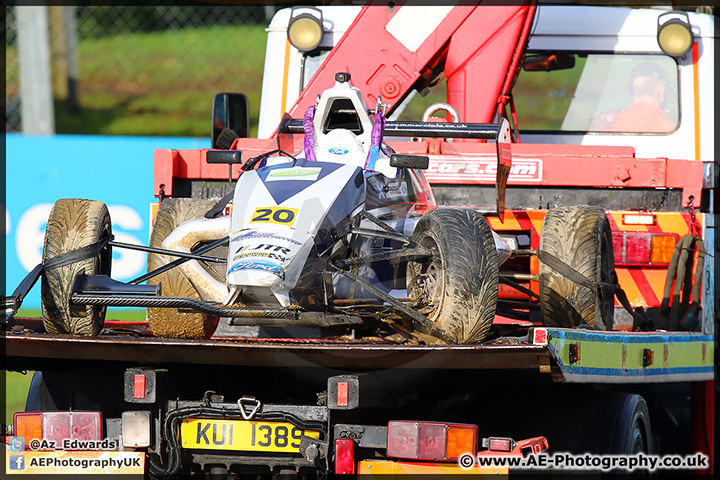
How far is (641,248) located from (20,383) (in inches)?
228

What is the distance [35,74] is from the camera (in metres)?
10.2

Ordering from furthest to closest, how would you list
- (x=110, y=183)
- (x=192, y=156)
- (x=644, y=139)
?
1. (x=110, y=183)
2. (x=644, y=139)
3. (x=192, y=156)

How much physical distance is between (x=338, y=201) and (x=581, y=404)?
1.44 meters

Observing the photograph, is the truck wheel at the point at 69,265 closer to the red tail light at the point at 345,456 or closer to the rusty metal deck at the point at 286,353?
the rusty metal deck at the point at 286,353

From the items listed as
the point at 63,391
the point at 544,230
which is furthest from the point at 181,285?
the point at 544,230

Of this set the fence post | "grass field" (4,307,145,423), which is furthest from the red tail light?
the fence post

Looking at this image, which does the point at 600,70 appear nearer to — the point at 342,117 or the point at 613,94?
the point at 613,94

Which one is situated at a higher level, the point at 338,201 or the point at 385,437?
the point at 338,201

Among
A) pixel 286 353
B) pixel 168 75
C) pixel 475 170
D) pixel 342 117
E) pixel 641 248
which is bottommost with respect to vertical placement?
pixel 286 353

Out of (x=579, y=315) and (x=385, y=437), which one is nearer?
(x=385, y=437)

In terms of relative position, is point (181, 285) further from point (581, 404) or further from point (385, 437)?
point (581, 404)

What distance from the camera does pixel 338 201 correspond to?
3947 millimetres

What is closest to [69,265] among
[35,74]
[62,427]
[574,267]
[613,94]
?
[62,427]

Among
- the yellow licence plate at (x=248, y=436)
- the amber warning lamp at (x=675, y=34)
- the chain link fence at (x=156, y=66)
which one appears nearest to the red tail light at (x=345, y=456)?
the yellow licence plate at (x=248, y=436)
